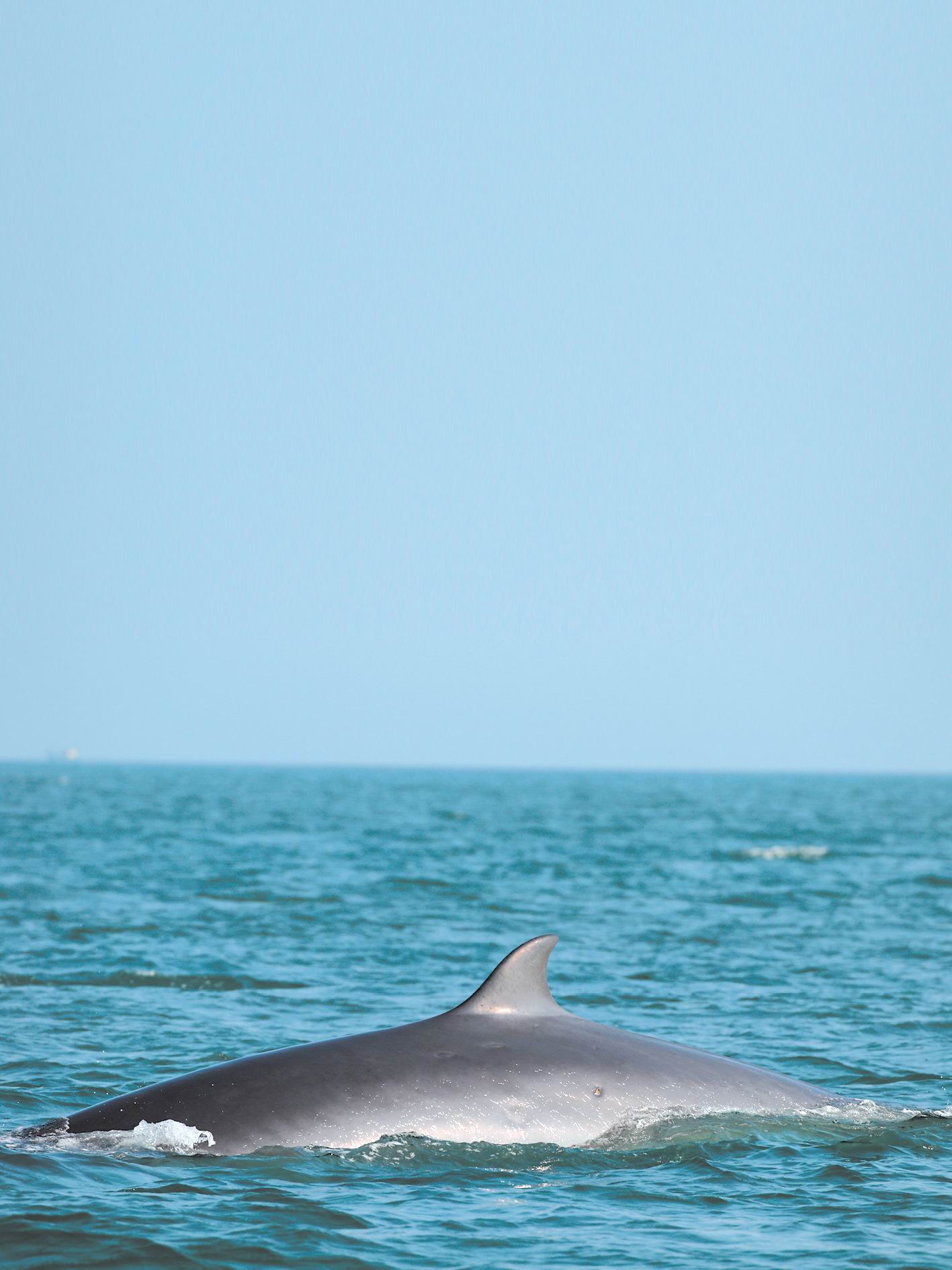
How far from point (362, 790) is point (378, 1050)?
125 m

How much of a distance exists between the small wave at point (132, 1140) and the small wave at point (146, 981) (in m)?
8.25

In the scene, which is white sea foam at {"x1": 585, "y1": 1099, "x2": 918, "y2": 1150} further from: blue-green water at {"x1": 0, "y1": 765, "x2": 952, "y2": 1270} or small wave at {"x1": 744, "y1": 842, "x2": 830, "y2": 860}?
small wave at {"x1": 744, "y1": 842, "x2": 830, "y2": 860}

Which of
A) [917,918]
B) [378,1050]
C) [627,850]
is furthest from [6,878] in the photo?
[378,1050]

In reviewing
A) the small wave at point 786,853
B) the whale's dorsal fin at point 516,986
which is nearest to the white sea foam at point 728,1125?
the whale's dorsal fin at point 516,986

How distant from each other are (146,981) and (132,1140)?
368 inches

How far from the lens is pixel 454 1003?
1780 centimetres

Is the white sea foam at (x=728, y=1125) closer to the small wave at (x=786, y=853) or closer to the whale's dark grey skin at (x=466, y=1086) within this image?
the whale's dark grey skin at (x=466, y=1086)

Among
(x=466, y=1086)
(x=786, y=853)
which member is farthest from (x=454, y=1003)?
(x=786, y=853)

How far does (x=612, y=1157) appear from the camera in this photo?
10484 mm

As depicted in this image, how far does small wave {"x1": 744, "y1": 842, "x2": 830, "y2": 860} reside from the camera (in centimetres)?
4691

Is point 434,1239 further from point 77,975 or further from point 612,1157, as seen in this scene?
point 77,975

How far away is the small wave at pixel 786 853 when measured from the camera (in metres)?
46.9

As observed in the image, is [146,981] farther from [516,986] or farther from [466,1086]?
[466,1086]

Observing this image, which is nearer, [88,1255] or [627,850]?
[88,1255]
